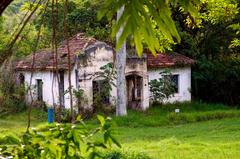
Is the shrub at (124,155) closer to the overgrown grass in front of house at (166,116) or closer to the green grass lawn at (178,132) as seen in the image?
the green grass lawn at (178,132)

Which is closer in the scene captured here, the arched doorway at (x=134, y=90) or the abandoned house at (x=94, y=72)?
the abandoned house at (x=94, y=72)

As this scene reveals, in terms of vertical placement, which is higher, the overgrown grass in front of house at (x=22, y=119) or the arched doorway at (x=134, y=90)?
the arched doorway at (x=134, y=90)

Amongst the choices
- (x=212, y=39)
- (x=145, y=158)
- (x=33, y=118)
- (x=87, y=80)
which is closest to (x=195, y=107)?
(x=212, y=39)

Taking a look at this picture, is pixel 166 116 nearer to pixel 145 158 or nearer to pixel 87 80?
pixel 87 80

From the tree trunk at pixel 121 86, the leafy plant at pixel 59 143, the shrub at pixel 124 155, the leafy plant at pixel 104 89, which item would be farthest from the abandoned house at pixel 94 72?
the leafy plant at pixel 59 143

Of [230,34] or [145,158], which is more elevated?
[230,34]

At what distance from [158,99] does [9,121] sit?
570 centimetres

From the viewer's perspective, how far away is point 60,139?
230 centimetres

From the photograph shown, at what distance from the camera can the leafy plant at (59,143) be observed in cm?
226

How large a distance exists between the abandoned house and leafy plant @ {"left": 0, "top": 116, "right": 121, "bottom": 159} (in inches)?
572

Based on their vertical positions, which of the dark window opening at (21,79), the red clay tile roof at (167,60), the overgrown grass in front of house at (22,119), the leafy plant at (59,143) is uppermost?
the red clay tile roof at (167,60)

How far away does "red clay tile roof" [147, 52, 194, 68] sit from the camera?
66.1 ft

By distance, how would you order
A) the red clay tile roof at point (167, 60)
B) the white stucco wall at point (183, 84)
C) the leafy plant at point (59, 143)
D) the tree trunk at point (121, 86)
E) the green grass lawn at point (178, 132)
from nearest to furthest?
the leafy plant at point (59, 143) < the green grass lawn at point (178, 132) < the tree trunk at point (121, 86) < the red clay tile roof at point (167, 60) < the white stucco wall at point (183, 84)

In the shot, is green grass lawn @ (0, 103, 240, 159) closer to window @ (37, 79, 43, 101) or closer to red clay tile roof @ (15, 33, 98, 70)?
window @ (37, 79, 43, 101)
